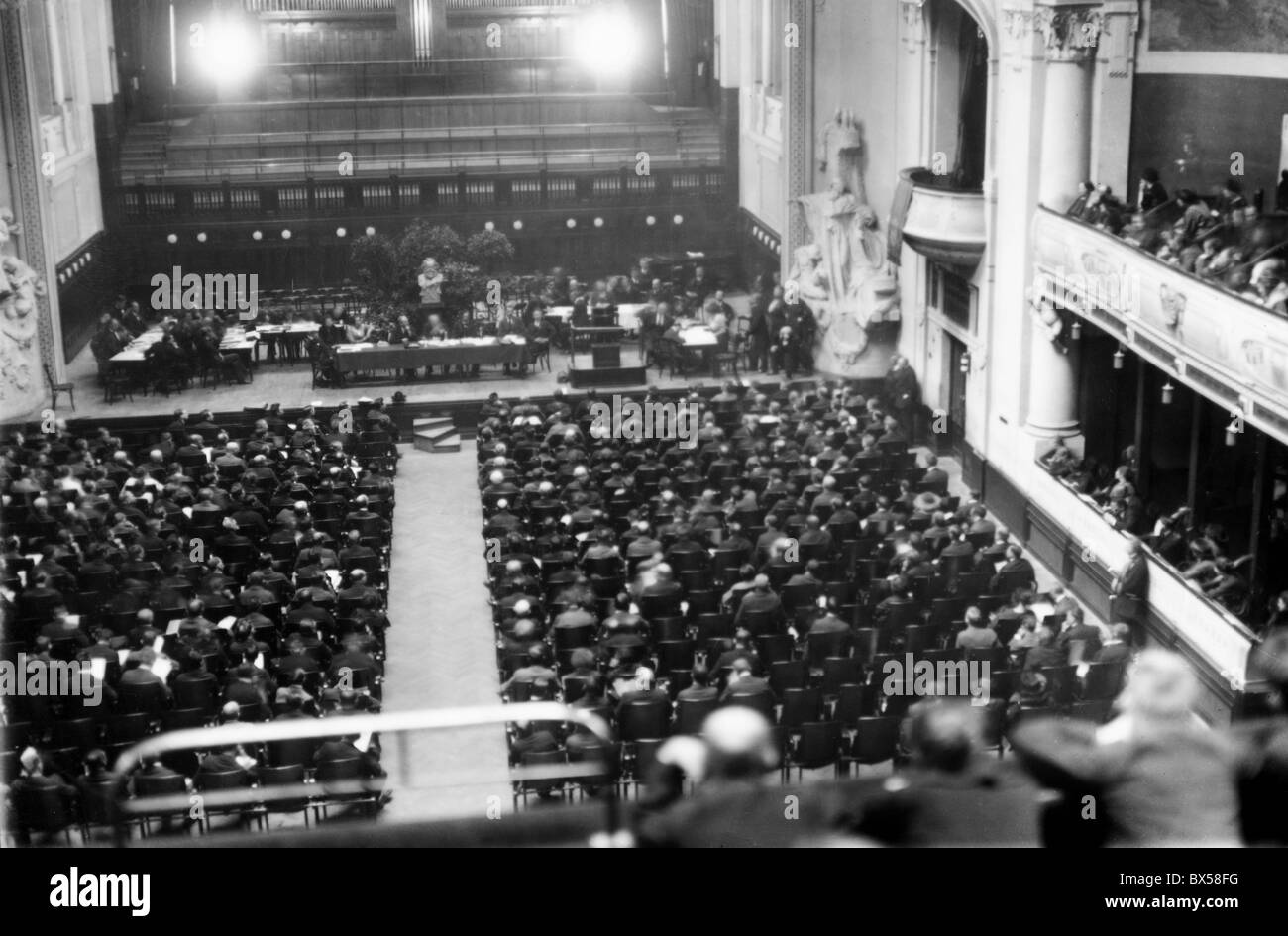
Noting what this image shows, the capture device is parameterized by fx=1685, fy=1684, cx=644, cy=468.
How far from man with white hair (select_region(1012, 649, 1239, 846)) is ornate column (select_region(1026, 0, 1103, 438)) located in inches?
580

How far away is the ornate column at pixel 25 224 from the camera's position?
85.8ft

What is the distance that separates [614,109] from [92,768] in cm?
2676

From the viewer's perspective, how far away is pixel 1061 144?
20.1 metres

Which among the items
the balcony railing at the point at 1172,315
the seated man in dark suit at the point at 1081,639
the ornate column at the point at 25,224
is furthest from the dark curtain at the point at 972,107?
the ornate column at the point at 25,224

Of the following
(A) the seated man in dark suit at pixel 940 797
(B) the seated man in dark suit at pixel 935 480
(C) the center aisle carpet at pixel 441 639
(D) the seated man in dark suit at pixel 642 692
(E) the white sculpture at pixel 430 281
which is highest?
(A) the seated man in dark suit at pixel 940 797

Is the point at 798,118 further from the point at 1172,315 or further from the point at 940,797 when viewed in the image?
the point at 940,797

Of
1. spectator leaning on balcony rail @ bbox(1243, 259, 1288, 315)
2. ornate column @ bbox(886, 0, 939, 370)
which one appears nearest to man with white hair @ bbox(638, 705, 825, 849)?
spectator leaning on balcony rail @ bbox(1243, 259, 1288, 315)

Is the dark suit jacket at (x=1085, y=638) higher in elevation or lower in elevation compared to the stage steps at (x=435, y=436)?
higher

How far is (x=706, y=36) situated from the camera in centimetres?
3769

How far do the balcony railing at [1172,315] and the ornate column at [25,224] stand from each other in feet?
51.2

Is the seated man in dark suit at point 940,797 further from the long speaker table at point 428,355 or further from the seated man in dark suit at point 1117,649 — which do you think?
the long speaker table at point 428,355

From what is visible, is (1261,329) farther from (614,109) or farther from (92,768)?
(614,109)

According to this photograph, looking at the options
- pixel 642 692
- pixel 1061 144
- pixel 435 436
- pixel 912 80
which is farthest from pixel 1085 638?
pixel 435 436
